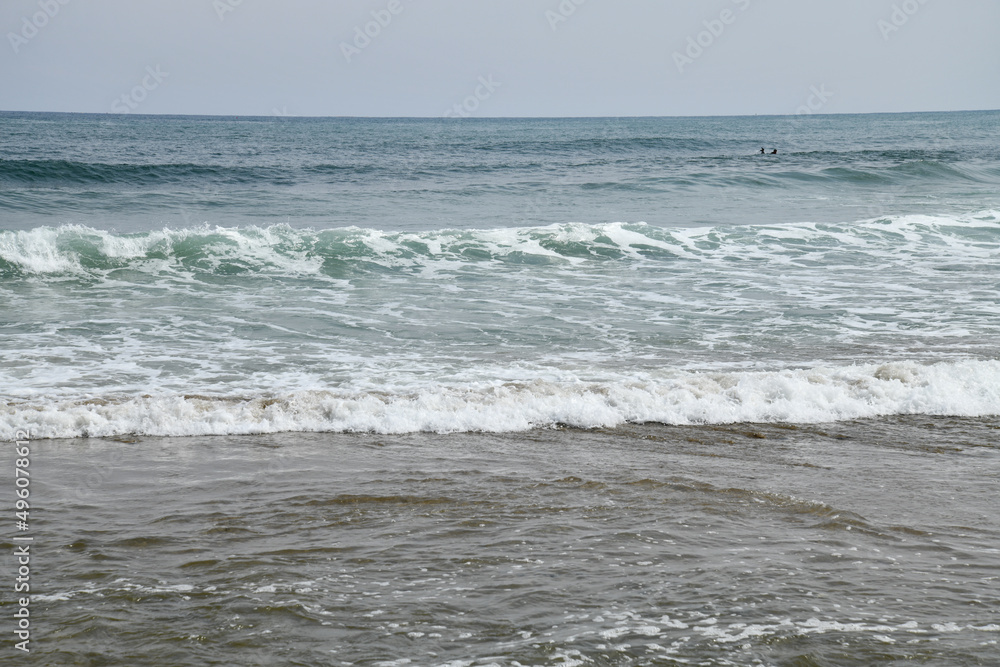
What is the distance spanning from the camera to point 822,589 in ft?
11.2

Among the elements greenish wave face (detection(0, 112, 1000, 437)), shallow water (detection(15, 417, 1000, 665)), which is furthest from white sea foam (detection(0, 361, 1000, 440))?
shallow water (detection(15, 417, 1000, 665))

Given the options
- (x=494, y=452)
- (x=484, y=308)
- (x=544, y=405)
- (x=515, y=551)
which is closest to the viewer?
(x=515, y=551)

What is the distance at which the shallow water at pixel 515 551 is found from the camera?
302 cm

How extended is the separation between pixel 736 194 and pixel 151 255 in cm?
1743

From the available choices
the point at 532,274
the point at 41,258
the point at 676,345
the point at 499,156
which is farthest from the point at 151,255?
the point at 499,156

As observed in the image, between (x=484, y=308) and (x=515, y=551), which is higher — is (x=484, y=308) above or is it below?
above

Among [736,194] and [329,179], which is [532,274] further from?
[329,179]

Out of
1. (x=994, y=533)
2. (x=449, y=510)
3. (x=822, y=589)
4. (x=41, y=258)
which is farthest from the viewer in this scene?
(x=41, y=258)

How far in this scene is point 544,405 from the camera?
6.37m

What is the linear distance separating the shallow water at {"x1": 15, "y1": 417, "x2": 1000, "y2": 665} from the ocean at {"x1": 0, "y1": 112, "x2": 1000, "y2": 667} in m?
0.02

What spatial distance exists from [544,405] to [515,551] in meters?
2.61
